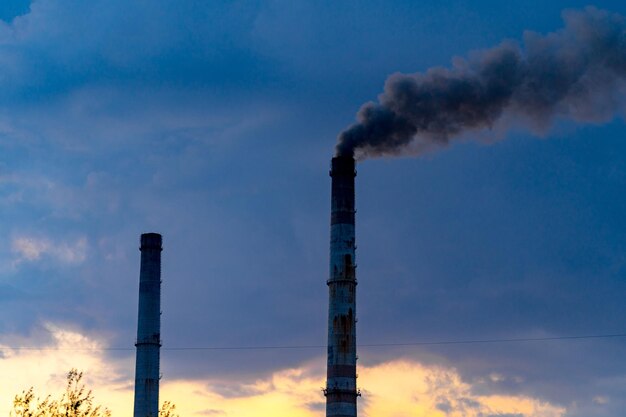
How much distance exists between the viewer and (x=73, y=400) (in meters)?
33.3

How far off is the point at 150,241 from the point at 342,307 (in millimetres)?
21428

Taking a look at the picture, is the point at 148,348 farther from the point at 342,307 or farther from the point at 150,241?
the point at 342,307

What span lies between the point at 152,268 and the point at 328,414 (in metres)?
21.2

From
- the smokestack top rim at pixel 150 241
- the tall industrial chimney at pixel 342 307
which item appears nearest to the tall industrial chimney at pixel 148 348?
the smokestack top rim at pixel 150 241

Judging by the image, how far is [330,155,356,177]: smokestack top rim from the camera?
5575cm

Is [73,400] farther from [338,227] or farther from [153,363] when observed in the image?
[153,363]

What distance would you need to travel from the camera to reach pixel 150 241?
236 ft

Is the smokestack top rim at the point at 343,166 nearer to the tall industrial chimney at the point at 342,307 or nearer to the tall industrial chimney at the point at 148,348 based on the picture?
the tall industrial chimney at the point at 342,307

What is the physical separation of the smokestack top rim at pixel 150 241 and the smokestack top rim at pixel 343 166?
20.0 metres

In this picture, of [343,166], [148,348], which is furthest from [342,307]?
[148,348]

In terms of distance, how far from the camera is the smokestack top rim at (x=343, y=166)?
183ft

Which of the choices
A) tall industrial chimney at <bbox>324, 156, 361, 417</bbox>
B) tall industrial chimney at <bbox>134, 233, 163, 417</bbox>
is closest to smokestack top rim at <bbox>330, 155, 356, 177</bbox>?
tall industrial chimney at <bbox>324, 156, 361, 417</bbox>

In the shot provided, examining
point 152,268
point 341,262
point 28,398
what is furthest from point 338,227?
point 28,398

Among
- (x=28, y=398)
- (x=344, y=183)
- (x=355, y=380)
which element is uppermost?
(x=344, y=183)
